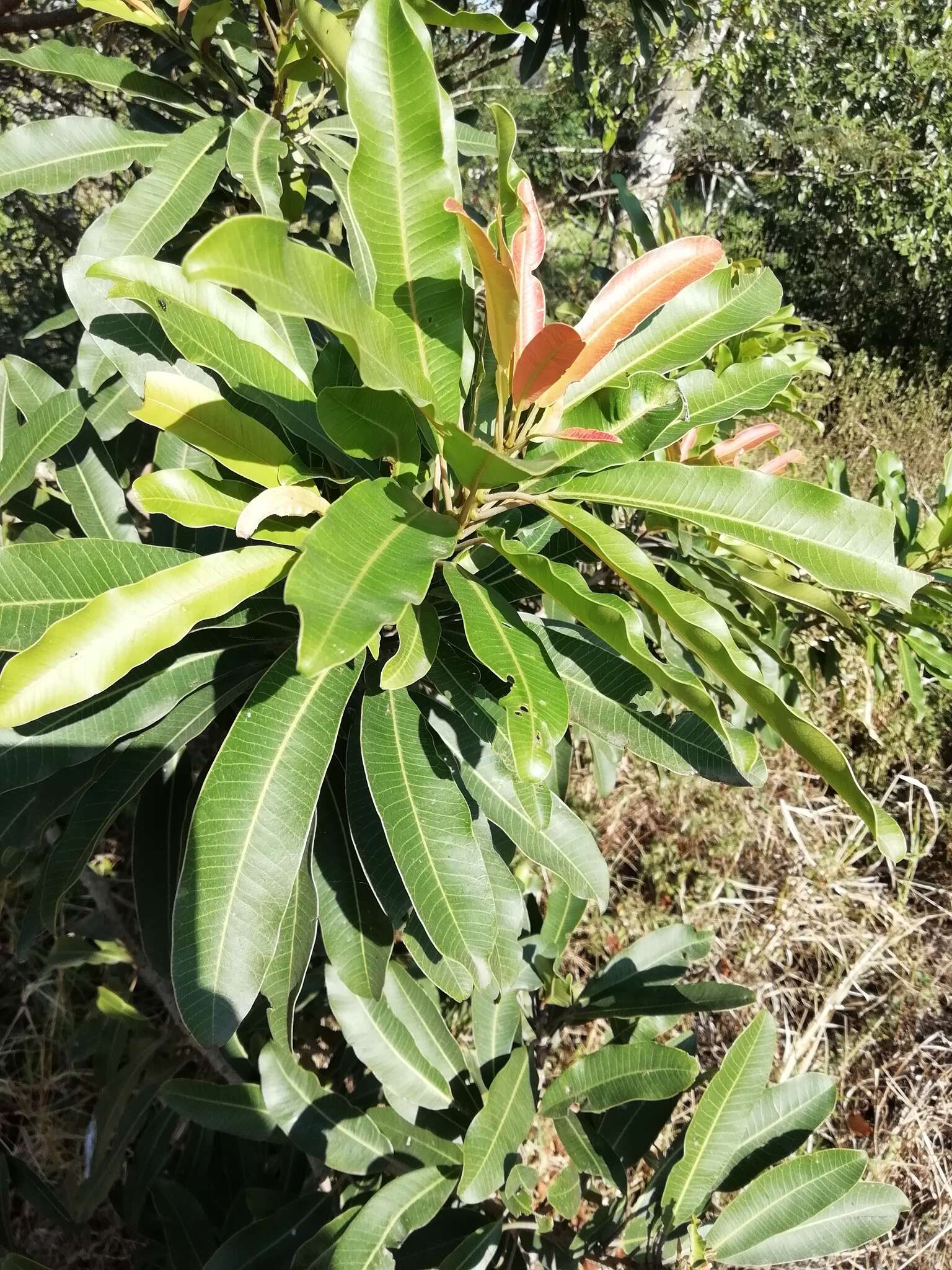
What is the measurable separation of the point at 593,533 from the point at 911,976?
2486 millimetres

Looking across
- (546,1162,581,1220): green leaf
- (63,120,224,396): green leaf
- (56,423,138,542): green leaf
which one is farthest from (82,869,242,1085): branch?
(63,120,224,396): green leaf

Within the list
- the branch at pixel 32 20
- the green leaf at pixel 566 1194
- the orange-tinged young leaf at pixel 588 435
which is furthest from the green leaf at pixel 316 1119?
the branch at pixel 32 20

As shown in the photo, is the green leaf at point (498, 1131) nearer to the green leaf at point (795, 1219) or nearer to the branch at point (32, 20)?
the green leaf at point (795, 1219)

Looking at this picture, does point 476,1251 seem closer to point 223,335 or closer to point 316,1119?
point 316,1119

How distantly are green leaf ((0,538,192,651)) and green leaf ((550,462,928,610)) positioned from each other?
40 centimetres

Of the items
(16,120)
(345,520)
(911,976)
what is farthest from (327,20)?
(16,120)

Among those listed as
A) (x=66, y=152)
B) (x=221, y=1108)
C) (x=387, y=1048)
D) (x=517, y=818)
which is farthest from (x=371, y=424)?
(x=221, y=1108)

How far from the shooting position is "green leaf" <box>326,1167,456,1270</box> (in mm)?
1006

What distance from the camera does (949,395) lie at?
18.4 ft

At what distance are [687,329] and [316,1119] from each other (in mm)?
1117

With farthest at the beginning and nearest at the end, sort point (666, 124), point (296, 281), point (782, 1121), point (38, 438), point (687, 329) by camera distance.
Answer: point (666, 124) < point (782, 1121) < point (38, 438) < point (687, 329) < point (296, 281)

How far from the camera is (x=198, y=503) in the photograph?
71cm

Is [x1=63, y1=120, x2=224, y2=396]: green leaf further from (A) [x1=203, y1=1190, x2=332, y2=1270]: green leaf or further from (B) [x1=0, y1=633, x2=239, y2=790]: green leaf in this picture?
(A) [x1=203, y1=1190, x2=332, y2=1270]: green leaf

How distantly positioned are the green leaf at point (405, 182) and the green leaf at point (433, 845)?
337 mm
